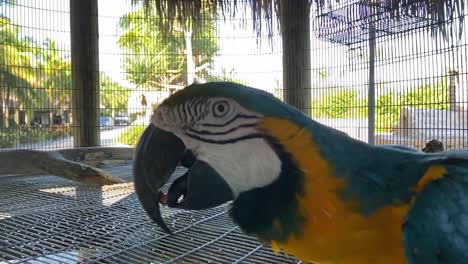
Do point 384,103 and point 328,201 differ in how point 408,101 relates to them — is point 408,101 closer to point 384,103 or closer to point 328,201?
point 384,103

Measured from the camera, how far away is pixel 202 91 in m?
0.56

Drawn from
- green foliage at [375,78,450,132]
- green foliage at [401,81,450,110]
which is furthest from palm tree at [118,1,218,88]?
green foliage at [401,81,450,110]

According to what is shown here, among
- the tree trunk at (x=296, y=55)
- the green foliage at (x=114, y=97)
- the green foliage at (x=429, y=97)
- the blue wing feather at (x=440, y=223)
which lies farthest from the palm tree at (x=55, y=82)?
the blue wing feather at (x=440, y=223)

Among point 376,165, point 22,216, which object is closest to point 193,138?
point 376,165

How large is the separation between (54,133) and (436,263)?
334cm

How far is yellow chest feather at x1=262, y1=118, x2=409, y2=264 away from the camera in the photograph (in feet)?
1.76

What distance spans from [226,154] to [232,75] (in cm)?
334

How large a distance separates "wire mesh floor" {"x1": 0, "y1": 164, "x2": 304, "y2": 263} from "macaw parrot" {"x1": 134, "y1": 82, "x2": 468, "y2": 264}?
1.69 ft

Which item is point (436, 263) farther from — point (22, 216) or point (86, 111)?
point (86, 111)

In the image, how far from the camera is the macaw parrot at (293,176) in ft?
1.76

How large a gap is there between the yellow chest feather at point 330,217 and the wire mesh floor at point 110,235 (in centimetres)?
51

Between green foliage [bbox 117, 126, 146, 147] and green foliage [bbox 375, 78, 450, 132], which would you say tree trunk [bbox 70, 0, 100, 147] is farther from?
green foliage [bbox 375, 78, 450, 132]

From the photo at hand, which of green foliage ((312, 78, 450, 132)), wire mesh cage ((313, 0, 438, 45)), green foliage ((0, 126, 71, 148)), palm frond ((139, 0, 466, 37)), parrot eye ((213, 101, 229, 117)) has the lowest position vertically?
green foliage ((0, 126, 71, 148))

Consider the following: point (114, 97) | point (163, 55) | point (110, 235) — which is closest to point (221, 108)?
point (110, 235)
